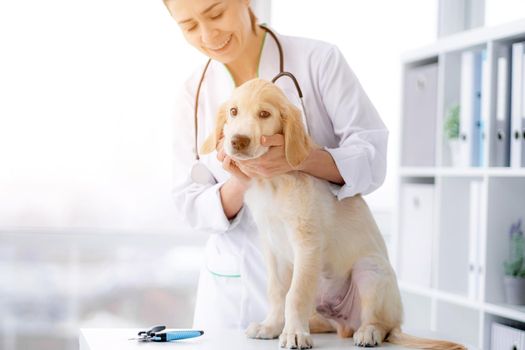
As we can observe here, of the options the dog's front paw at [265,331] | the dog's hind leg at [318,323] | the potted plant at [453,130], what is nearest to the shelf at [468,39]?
the potted plant at [453,130]

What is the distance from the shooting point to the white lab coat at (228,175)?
4.67 feet

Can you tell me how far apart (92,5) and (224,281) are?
1.49 m

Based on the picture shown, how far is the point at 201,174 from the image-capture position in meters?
1.62

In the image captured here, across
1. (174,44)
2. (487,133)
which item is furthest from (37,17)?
(487,133)

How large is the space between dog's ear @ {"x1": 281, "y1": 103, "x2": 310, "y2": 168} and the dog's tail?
1.11ft

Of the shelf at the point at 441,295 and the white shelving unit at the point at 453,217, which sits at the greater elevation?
the white shelving unit at the point at 453,217

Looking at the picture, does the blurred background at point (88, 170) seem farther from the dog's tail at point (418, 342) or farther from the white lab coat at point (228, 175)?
the dog's tail at point (418, 342)

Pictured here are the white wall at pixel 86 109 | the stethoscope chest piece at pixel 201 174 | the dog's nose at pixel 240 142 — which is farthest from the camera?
the white wall at pixel 86 109

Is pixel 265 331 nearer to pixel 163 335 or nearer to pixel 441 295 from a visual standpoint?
pixel 163 335

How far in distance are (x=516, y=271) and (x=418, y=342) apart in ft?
4.41

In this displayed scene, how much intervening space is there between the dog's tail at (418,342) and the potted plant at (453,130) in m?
1.56

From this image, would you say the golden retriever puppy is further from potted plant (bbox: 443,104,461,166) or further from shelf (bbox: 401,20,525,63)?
potted plant (bbox: 443,104,461,166)

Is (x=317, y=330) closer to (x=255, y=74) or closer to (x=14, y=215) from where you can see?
(x=255, y=74)

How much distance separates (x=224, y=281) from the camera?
5.56 feet
